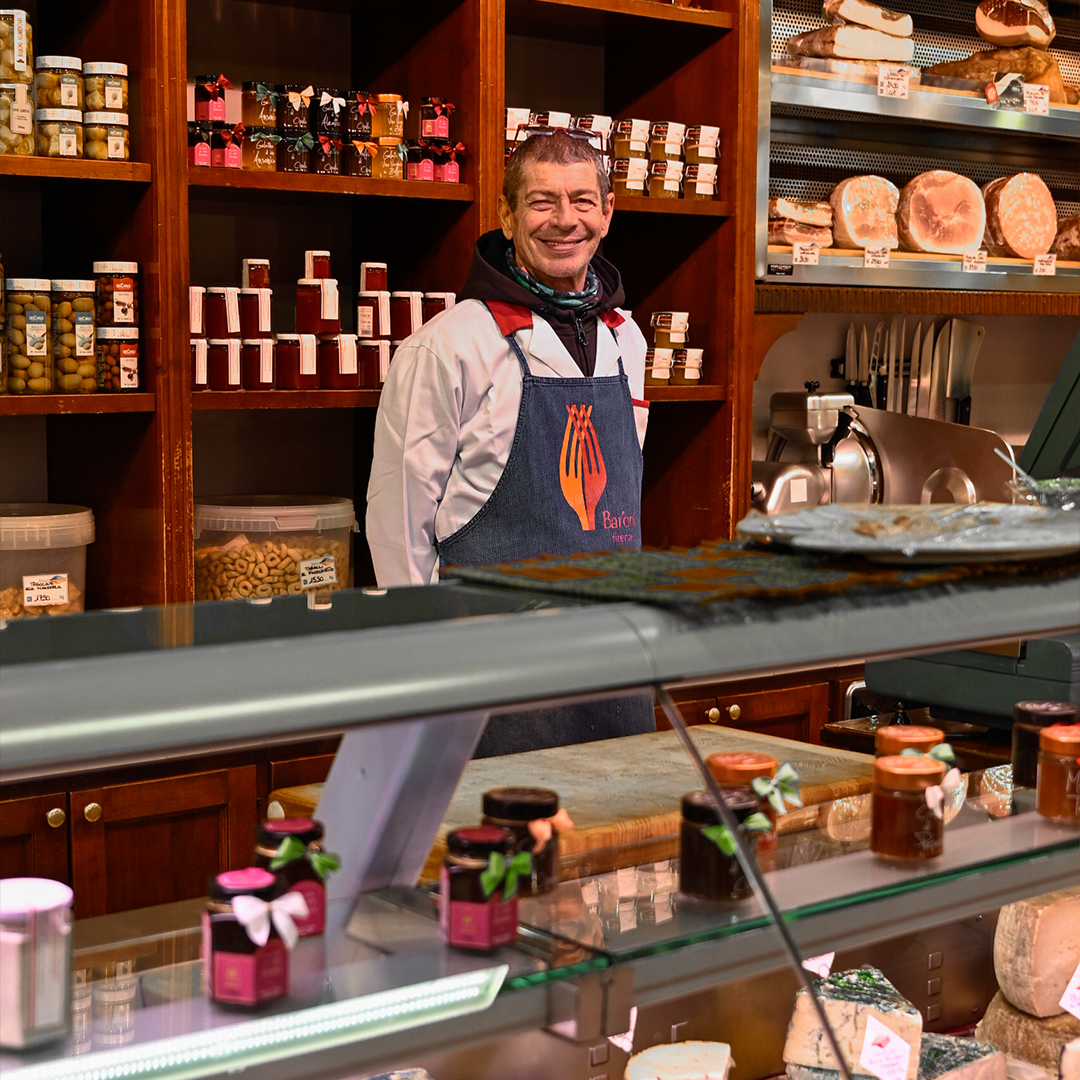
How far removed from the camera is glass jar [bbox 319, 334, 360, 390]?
9.57ft

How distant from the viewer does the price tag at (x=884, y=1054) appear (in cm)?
150

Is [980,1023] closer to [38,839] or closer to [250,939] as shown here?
[250,939]

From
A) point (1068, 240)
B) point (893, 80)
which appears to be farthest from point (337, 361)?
point (1068, 240)

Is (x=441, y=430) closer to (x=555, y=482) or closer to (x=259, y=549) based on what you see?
(x=555, y=482)

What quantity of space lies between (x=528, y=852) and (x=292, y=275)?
2.48m

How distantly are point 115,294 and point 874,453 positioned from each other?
6.39 feet

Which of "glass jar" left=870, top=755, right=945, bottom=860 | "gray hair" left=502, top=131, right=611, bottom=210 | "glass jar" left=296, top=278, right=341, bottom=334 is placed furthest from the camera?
"glass jar" left=296, top=278, right=341, bottom=334

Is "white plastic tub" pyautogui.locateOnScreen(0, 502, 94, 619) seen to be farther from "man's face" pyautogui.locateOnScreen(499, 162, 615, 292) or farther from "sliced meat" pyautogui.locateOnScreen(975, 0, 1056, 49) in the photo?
"sliced meat" pyautogui.locateOnScreen(975, 0, 1056, 49)

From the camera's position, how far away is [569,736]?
171cm

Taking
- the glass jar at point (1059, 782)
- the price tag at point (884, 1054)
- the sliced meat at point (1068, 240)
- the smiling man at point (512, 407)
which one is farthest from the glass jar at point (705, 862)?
the sliced meat at point (1068, 240)

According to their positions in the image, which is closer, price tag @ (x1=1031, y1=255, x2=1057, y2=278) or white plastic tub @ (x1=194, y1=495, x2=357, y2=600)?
white plastic tub @ (x1=194, y1=495, x2=357, y2=600)

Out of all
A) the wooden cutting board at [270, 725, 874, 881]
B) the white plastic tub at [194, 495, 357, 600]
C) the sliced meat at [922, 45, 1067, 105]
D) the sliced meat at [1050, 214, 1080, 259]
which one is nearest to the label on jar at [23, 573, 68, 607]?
the white plastic tub at [194, 495, 357, 600]

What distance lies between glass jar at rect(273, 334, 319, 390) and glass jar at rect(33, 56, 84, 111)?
22.4 inches

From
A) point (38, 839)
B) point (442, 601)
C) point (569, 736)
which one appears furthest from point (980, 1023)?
point (38, 839)
